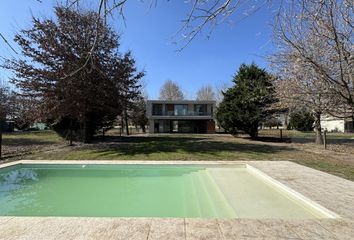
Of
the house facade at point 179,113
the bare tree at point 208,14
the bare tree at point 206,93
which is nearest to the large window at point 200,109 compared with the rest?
the house facade at point 179,113

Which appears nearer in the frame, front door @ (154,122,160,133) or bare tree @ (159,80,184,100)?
front door @ (154,122,160,133)

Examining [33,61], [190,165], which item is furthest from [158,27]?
[33,61]

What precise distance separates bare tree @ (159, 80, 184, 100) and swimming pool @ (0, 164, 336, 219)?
48.7m

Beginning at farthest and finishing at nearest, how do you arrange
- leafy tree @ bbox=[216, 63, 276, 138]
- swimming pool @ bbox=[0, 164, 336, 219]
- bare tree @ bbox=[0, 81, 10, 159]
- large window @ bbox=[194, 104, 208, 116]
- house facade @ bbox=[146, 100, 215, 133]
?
large window @ bbox=[194, 104, 208, 116] → house facade @ bbox=[146, 100, 215, 133] → bare tree @ bbox=[0, 81, 10, 159] → leafy tree @ bbox=[216, 63, 276, 138] → swimming pool @ bbox=[0, 164, 336, 219]

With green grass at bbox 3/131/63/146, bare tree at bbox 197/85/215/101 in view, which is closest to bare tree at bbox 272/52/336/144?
green grass at bbox 3/131/63/146

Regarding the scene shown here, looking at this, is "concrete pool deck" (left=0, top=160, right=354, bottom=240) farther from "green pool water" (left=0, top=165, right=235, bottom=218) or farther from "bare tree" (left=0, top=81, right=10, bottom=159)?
"bare tree" (left=0, top=81, right=10, bottom=159)

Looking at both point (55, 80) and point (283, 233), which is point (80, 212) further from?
point (55, 80)

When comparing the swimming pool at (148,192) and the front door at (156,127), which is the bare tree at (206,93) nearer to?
the front door at (156,127)

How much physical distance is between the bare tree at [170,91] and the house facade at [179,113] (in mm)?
19334

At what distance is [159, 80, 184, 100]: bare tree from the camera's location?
2324 inches

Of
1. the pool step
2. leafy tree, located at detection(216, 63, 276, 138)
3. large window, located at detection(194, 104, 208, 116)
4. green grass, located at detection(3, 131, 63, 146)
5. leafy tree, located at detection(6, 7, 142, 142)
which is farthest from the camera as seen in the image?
large window, located at detection(194, 104, 208, 116)

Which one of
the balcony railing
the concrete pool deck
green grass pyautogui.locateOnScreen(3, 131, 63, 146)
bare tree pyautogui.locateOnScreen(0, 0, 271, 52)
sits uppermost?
the balcony railing

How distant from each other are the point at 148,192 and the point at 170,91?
170 feet

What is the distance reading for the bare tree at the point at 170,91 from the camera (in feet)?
194
